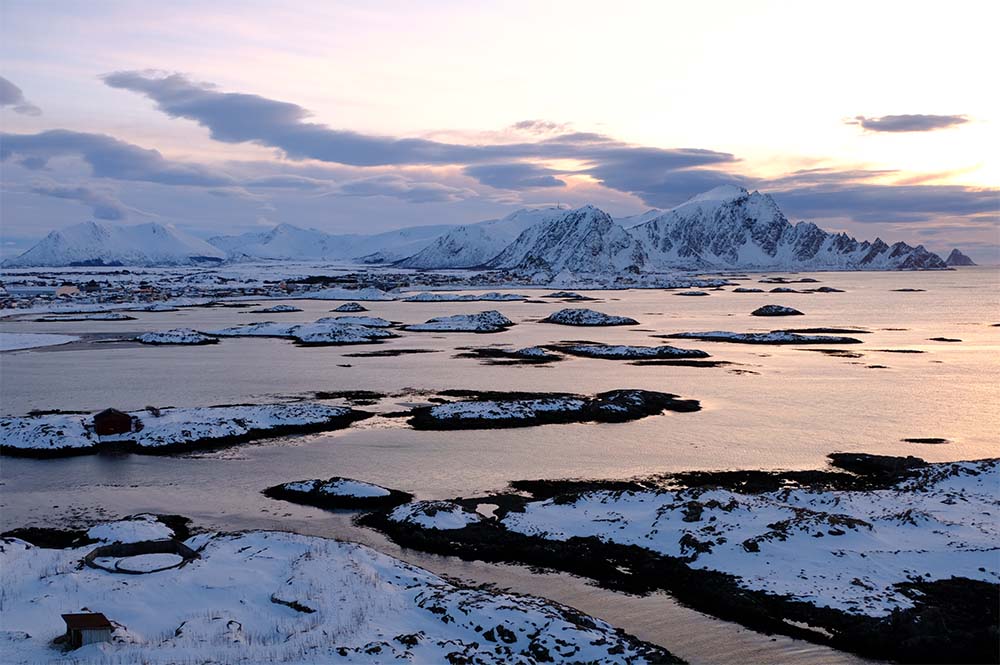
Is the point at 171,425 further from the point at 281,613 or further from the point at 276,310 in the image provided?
the point at 276,310

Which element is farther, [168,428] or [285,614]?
[168,428]

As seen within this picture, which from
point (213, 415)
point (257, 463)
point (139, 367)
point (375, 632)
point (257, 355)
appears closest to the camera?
point (375, 632)

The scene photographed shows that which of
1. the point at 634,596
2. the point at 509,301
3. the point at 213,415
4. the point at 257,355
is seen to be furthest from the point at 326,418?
the point at 509,301

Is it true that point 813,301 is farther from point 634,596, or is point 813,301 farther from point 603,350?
point 634,596

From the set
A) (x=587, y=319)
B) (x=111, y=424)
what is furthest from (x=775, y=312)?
(x=111, y=424)

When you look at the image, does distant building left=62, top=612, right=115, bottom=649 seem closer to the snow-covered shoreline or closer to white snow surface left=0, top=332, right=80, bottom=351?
the snow-covered shoreline

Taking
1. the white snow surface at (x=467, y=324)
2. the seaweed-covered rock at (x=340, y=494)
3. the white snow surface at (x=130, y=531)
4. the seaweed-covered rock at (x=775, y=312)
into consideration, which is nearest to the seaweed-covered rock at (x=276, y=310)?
the white snow surface at (x=467, y=324)
